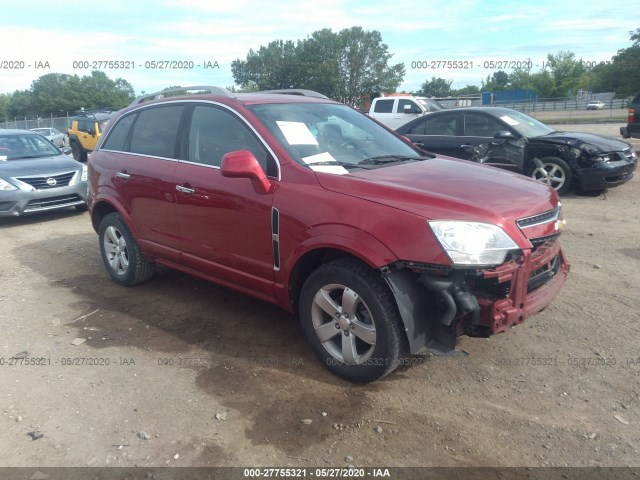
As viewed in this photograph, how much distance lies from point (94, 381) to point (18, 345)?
1024 mm

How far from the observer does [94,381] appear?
11.7ft

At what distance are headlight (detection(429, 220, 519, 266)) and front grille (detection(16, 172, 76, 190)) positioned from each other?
7.71 meters

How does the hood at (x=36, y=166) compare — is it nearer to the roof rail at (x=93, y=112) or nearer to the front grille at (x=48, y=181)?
the front grille at (x=48, y=181)

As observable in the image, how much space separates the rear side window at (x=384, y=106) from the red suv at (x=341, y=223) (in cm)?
1244

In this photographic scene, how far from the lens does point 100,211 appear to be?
5.48m

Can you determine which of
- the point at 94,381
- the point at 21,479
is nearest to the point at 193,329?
the point at 94,381

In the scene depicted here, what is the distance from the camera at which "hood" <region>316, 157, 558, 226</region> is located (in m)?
2.97

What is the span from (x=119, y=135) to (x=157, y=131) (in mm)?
776

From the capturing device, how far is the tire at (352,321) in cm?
304

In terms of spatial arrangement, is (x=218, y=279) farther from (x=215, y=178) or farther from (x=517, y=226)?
(x=517, y=226)

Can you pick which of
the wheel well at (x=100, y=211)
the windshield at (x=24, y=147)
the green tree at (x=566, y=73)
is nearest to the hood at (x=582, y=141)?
the wheel well at (x=100, y=211)

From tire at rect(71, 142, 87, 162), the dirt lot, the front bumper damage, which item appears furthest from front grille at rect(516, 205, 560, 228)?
tire at rect(71, 142, 87, 162)

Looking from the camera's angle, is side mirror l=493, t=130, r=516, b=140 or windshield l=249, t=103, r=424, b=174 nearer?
windshield l=249, t=103, r=424, b=174

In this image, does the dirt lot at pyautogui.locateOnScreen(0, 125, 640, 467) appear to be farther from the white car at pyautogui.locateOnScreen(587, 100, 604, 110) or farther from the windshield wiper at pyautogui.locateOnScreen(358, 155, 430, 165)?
the white car at pyautogui.locateOnScreen(587, 100, 604, 110)
